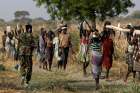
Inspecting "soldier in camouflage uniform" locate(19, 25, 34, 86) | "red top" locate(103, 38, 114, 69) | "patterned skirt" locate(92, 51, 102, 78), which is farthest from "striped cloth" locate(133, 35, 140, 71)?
"soldier in camouflage uniform" locate(19, 25, 34, 86)

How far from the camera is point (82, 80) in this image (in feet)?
65.5

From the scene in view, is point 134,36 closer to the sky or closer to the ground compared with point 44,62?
closer to the sky

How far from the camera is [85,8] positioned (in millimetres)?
39688

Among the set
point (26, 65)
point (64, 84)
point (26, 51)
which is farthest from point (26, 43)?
point (64, 84)

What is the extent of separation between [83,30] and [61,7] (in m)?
19.4

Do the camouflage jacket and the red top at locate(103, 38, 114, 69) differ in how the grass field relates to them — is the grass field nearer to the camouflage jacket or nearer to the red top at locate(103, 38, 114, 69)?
the red top at locate(103, 38, 114, 69)

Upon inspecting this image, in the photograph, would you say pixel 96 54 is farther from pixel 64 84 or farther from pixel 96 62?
pixel 64 84

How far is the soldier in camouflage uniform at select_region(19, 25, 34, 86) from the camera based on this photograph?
17188mm

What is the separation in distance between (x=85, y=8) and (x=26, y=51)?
22762 mm

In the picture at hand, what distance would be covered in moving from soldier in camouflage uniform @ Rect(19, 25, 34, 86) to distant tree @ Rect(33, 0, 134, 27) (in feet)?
71.7

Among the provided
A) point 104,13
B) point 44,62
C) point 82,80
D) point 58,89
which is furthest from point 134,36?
point 104,13

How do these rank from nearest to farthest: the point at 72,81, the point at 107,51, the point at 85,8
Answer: the point at 72,81, the point at 107,51, the point at 85,8

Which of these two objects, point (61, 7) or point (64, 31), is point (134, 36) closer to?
point (64, 31)

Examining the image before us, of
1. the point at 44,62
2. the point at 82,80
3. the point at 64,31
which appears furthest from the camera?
the point at 44,62
